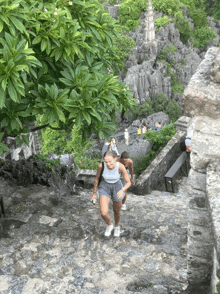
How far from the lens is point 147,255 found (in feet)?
17.9

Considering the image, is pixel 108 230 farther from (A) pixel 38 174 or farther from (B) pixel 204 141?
(B) pixel 204 141

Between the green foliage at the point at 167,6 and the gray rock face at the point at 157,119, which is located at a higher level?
the green foliage at the point at 167,6

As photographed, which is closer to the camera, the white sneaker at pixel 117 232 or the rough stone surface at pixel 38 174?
the white sneaker at pixel 117 232

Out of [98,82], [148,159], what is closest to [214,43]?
[148,159]

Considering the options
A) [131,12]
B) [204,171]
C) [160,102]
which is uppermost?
[131,12]

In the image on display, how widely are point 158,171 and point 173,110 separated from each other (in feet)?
67.3

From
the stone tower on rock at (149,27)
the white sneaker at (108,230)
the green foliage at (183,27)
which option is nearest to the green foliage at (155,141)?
the white sneaker at (108,230)

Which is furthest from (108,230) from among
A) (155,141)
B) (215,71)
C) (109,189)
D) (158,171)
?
(155,141)

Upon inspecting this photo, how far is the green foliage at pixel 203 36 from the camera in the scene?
40.7 metres

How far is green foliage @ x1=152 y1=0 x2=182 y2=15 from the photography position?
41312mm

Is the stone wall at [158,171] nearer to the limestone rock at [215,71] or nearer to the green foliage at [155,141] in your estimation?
the green foliage at [155,141]

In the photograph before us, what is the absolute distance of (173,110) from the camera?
30.8 m

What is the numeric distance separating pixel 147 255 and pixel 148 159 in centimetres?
766

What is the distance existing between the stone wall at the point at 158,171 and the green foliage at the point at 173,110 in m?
17.6
